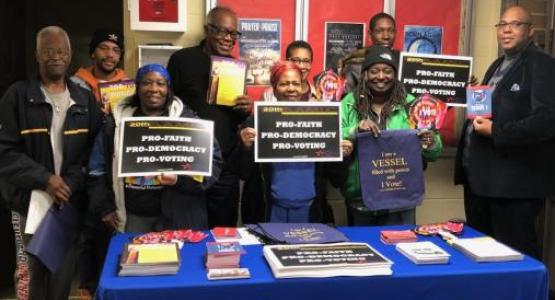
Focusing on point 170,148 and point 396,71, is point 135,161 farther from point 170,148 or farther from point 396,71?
point 396,71

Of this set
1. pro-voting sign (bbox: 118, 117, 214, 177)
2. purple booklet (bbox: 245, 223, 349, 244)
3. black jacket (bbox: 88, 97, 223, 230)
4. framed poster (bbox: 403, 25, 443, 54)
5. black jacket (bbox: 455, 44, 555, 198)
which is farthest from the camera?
framed poster (bbox: 403, 25, 443, 54)

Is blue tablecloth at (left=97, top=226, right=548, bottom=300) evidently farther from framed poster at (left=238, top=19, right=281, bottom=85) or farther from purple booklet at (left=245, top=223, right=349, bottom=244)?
framed poster at (left=238, top=19, right=281, bottom=85)

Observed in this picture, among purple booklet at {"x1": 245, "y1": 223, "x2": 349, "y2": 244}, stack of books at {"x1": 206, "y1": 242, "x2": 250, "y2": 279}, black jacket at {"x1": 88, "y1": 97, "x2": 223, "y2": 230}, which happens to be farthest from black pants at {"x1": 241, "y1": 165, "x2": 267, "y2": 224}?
stack of books at {"x1": 206, "y1": 242, "x2": 250, "y2": 279}

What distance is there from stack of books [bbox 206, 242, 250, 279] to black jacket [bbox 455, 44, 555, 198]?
5.39 feet

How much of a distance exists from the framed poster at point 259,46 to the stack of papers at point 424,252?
1994mm

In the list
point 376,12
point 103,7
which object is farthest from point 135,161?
point 103,7

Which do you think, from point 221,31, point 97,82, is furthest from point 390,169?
point 97,82

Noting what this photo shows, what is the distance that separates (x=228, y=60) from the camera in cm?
292

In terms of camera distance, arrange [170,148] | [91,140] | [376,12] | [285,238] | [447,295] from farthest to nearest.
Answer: [376,12], [91,140], [170,148], [285,238], [447,295]

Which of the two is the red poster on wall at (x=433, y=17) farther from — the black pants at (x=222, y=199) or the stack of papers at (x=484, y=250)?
the stack of papers at (x=484, y=250)

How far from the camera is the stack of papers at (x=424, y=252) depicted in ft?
6.50

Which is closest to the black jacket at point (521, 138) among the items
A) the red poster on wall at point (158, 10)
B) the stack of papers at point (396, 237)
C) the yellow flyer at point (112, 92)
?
the stack of papers at point (396, 237)

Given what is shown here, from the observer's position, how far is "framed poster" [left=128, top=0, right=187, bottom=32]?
3.56 metres

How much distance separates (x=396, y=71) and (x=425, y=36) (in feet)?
4.35
